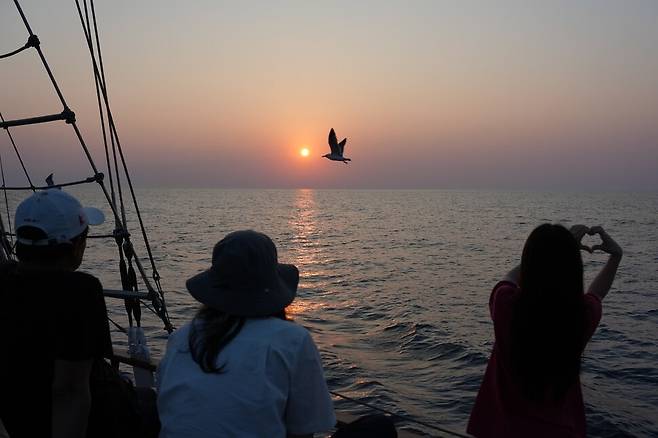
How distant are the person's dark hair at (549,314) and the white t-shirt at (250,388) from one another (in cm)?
103

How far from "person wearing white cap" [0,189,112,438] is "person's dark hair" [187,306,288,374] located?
1.35 ft

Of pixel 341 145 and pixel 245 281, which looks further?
pixel 341 145

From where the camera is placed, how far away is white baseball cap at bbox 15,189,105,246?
250 centimetres

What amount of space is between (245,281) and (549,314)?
1322mm

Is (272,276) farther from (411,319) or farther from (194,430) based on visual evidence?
(411,319)

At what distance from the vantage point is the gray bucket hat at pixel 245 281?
7.17 ft

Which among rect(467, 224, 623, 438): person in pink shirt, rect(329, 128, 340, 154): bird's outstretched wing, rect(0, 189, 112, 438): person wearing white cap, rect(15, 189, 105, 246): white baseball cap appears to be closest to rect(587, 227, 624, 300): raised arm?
rect(467, 224, 623, 438): person in pink shirt

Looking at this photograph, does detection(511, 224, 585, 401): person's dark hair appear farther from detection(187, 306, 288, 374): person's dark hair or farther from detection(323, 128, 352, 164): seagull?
detection(323, 128, 352, 164): seagull

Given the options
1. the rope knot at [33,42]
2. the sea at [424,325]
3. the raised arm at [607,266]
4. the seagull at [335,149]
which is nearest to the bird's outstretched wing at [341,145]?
the seagull at [335,149]

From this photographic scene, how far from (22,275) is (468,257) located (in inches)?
1190

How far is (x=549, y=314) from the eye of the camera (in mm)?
2621

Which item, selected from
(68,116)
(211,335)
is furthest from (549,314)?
(68,116)

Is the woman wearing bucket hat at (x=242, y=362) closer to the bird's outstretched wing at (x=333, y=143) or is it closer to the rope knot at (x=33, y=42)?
the rope knot at (x=33, y=42)

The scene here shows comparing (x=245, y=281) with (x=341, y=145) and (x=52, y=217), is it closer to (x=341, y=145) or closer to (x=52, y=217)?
(x=52, y=217)
